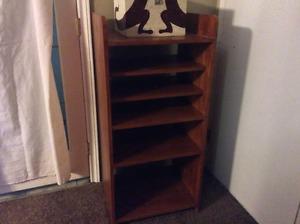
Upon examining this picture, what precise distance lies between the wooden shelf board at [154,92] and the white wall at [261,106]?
0.31 metres

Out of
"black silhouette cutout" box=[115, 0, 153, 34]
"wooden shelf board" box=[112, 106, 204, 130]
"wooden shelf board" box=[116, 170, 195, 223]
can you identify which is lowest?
"wooden shelf board" box=[116, 170, 195, 223]

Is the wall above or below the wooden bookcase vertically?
above

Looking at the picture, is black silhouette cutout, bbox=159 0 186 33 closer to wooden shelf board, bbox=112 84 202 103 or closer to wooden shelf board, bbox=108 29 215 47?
wooden shelf board, bbox=108 29 215 47

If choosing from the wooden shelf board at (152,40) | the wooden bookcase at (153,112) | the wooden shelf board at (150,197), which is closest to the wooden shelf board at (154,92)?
the wooden bookcase at (153,112)

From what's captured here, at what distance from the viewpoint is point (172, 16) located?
1.23m

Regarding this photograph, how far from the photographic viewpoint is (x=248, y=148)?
148cm

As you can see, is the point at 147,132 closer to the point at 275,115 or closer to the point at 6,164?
the point at 275,115

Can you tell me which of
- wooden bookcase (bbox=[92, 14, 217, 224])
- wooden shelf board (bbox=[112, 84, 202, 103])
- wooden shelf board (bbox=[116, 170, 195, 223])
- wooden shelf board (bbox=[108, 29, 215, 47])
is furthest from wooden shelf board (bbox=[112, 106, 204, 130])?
wooden shelf board (bbox=[116, 170, 195, 223])

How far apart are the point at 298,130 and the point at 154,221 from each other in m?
0.88

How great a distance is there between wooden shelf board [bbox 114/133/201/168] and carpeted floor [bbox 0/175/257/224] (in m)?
0.39

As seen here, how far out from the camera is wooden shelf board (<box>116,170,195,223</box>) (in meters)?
1.49

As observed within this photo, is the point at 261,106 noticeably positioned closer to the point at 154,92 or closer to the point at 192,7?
the point at 154,92

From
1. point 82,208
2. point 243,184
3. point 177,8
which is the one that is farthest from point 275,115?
point 82,208

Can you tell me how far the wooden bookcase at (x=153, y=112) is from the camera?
3.98 ft
